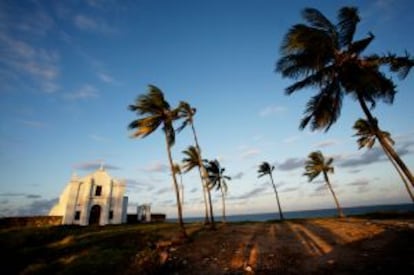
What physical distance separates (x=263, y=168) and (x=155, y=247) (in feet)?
109

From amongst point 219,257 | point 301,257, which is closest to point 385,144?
point 301,257

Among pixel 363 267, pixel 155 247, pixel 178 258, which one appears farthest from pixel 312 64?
pixel 155 247

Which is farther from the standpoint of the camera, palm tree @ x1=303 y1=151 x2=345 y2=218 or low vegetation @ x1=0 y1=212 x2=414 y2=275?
palm tree @ x1=303 y1=151 x2=345 y2=218

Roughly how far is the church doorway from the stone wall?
3710 mm

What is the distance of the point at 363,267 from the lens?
675 cm

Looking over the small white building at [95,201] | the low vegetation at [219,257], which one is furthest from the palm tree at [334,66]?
the small white building at [95,201]

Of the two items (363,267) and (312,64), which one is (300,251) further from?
(312,64)

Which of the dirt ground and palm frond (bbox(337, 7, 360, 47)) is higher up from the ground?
palm frond (bbox(337, 7, 360, 47))

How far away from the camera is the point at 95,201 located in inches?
1229

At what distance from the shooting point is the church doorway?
3061cm

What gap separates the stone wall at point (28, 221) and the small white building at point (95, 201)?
131cm

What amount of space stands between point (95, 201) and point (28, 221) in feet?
24.7

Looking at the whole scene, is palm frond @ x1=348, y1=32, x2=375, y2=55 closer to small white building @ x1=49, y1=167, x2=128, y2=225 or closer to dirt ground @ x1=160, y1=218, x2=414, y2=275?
dirt ground @ x1=160, y1=218, x2=414, y2=275

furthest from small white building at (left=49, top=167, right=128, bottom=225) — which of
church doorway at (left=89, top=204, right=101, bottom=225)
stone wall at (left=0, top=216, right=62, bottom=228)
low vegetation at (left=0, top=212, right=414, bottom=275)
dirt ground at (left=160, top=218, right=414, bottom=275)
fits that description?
dirt ground at (left=160, top=218, right=414, bottom=275)
